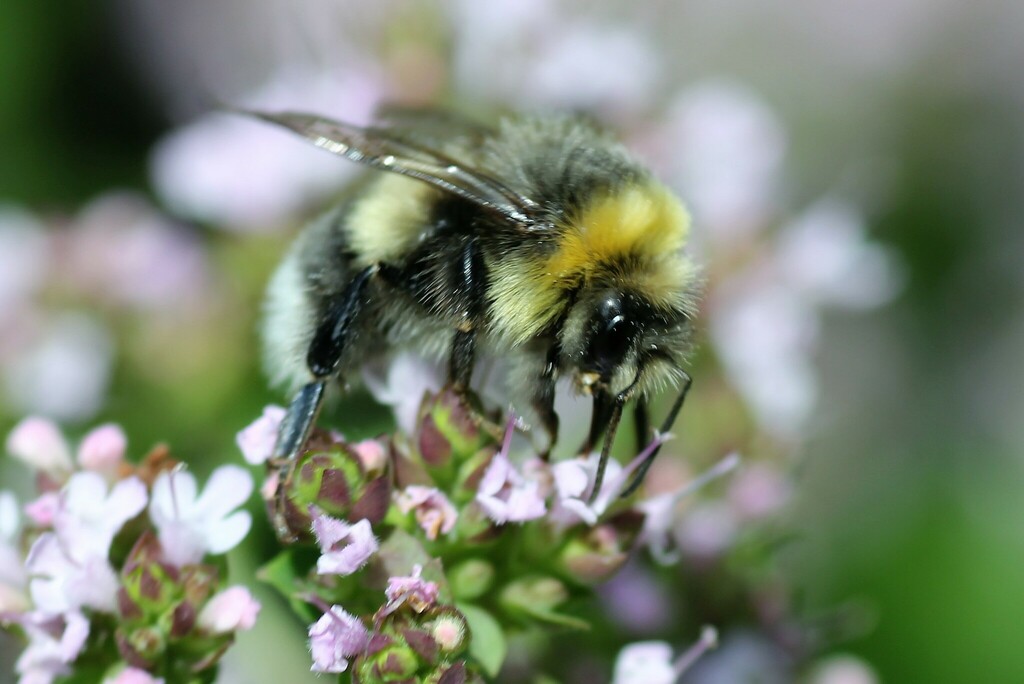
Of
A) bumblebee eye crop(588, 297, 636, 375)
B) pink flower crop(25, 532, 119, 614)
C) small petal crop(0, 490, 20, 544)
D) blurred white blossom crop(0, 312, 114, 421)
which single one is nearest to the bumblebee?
bumblebee eye crop(588, 297, 636, 375)

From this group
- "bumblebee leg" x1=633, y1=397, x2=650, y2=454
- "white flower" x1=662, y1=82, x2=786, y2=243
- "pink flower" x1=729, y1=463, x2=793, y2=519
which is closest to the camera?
"bumblebee leg" x1=633, y1=397, x2=650, y2=454

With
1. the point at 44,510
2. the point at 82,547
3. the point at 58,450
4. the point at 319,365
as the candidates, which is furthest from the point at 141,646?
the point at 319,365

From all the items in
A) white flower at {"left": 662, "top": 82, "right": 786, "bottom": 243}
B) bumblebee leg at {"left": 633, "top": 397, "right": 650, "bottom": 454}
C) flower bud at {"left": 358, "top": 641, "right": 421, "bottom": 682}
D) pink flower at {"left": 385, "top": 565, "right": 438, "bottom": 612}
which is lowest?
flower bud at {"left": 358, "top": 641, "right": 421, "bottom": 682}

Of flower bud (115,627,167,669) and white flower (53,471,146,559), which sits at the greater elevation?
white flower (53,471,146,559)

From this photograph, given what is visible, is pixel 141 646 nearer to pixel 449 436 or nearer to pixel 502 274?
pixel 449 436

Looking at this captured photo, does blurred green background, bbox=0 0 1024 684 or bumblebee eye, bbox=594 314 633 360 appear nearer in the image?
bumblebee eye, bbox=594 314 633 360

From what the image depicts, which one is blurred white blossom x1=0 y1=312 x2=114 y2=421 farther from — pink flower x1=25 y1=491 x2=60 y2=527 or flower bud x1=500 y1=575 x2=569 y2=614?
flower bud x1=500 y1=575 x2=569 y2=614

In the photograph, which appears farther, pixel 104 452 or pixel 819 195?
pixel 819 195
